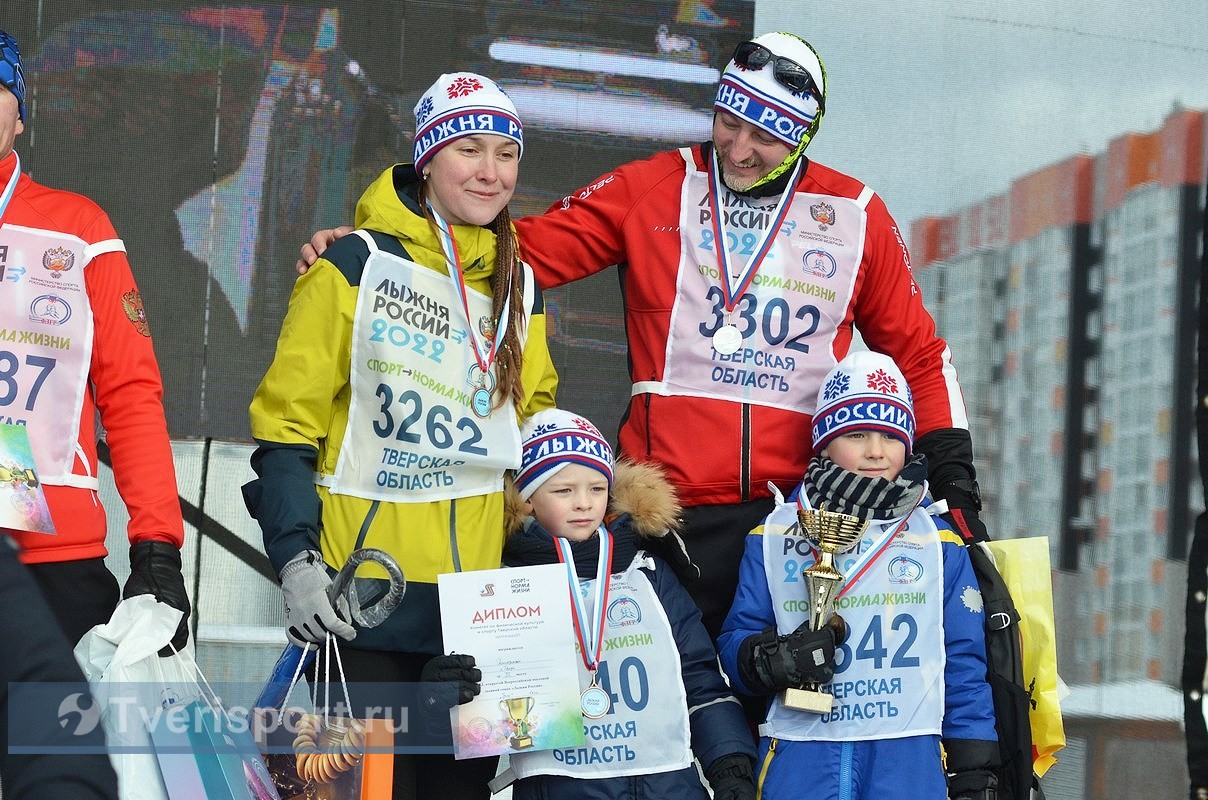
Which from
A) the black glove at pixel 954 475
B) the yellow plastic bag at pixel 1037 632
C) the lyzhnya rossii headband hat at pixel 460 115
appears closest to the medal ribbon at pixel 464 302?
the lyzhnya rossii headband hat at pixel 460 115

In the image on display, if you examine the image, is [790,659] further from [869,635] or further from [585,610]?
[585,610]

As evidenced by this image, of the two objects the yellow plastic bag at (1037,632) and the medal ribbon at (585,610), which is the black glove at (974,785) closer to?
the yellow plastic bag at (1037,632)

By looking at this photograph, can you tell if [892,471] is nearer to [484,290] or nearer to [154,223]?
[484,290]

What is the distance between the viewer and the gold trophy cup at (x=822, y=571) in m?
2.95

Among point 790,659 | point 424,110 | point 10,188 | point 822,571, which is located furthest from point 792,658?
point 10,188

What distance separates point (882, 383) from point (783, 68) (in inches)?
27.4

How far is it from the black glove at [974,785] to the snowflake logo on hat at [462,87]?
167 cm

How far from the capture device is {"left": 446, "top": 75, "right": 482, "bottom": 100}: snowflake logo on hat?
3043mm

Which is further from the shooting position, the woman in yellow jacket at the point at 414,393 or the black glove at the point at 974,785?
the black glove at the point at 974,785

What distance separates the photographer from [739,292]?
10.9 ft

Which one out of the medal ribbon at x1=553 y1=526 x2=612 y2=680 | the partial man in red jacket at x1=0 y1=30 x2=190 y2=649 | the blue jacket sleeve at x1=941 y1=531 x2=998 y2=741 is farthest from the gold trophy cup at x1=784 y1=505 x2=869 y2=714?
the partial man in red jacket at x1=0 y1=30 x2=190 y2=649

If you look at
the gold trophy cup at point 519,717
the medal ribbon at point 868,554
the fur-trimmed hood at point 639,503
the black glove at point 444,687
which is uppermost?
the fur-trimmed hood at point 639,503

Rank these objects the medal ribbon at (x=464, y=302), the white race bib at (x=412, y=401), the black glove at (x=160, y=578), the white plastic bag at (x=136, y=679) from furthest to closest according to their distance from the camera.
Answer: the medal ribbon at (x=464, y=302), the white race bib at (x=412, y=401), the black glove at (x=160, y=578), the white plastic bag at (x=136, y=679)

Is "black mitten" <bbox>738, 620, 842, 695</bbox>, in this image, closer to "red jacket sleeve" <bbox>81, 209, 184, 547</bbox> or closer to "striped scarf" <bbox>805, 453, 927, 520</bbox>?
"striped scarf" <bbox>805, 453, 927, 520</bbox>
